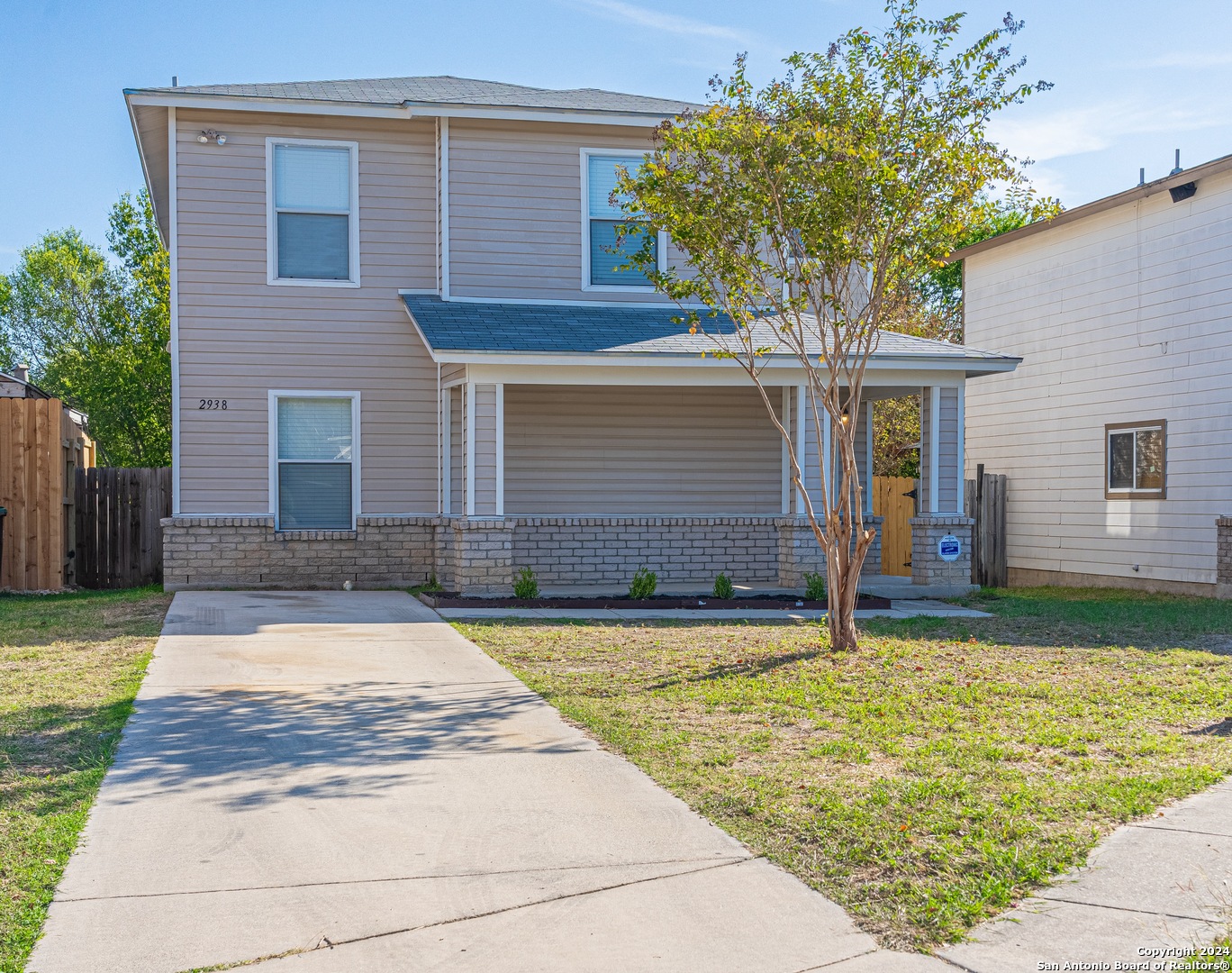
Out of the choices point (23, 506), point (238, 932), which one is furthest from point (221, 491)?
point (238, 932)

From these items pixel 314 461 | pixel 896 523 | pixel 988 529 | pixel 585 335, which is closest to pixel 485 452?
pixel 585 335

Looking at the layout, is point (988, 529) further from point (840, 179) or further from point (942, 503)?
point (840, 179)

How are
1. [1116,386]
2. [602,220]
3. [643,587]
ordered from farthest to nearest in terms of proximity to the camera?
1. [1116,386]
2. [602,220]
3. [643,587]

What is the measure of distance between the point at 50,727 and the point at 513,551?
349 inches

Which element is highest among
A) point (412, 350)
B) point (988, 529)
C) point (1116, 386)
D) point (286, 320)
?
point (286, 320)

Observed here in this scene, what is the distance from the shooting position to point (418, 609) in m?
13.1

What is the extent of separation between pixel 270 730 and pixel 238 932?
10.2 feet

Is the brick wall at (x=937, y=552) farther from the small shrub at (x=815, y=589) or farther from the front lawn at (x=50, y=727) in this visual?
the front lawn at (x=50, y=727)

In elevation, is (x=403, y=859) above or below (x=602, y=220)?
below

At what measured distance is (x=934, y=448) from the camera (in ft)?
51.4

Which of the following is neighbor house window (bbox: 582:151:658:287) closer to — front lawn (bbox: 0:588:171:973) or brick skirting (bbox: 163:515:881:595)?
brick skirting (bbox: 163:515:881:595)

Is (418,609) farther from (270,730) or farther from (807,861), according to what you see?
(807,861)

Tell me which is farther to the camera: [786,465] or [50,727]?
[786,465]

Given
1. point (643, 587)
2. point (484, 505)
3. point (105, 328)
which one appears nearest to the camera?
point (643, 587)
